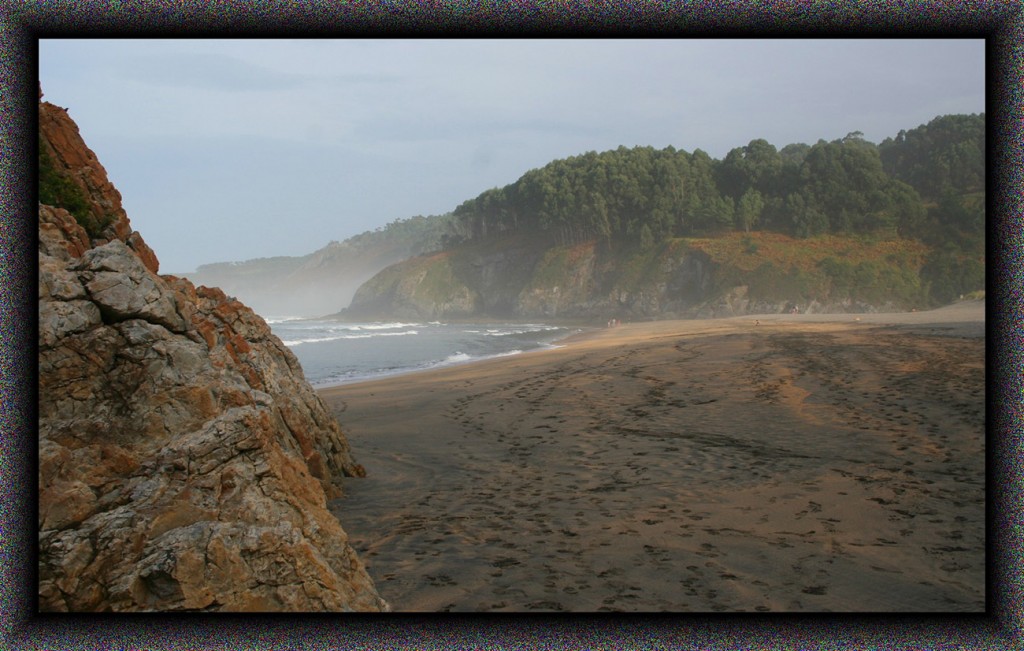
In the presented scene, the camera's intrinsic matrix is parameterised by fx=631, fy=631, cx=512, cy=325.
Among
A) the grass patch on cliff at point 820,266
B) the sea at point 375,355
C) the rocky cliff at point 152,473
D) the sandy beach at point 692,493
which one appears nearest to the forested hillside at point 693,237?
the grass patch on cliff at point 820,266

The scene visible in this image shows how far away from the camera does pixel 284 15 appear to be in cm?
318

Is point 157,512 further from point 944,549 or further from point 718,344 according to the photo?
point 718,344

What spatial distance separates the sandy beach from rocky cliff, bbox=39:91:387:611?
954 millimetres

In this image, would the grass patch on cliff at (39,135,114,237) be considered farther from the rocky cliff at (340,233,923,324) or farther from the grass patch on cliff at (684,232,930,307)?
the rocky cliff at (340,233,923,324)

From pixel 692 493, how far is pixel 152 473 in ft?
12.9

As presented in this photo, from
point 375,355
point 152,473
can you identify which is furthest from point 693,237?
point 152,473

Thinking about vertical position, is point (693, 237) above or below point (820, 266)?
above

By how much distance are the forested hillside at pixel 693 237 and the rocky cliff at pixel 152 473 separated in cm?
1869

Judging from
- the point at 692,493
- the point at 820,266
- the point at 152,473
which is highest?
the point at 820,266

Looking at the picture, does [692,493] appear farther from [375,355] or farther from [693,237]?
[693,237]

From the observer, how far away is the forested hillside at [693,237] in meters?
28.0

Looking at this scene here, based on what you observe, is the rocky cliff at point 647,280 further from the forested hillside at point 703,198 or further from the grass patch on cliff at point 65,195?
the grass patch on cliff at point 65,195

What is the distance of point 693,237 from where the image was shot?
52.8 metres

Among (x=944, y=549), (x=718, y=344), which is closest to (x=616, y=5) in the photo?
(x=944, y=549)
